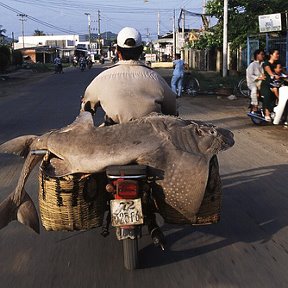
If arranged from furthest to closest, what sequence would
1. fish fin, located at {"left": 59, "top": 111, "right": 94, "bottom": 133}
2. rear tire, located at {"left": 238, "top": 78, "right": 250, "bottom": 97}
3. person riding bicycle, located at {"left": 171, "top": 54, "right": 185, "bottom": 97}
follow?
person riding bicycle, located at {"left": 171, "top": 54, "right": 185, "bottom": 97}, rear tire, located at {"left": 238, "top": 78, "right": 250, "bottom": 97}, fish fin, located at {"left": 59, "top": 111, "right": 94, "bottom": 133}

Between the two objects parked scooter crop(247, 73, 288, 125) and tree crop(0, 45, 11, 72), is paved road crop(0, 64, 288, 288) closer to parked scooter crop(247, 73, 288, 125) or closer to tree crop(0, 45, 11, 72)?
parked scooter crop(247, 73, 288, 125)

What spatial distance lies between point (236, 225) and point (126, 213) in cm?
176

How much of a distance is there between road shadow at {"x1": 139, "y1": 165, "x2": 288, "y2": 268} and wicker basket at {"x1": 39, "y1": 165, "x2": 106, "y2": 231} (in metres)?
0.64

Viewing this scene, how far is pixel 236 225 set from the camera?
5211mm

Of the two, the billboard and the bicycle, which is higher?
the billboard

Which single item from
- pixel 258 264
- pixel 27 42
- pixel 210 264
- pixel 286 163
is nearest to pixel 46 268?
pixel 210 264

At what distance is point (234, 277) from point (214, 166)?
0.86 meters

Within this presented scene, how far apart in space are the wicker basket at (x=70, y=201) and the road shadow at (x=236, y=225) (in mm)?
638

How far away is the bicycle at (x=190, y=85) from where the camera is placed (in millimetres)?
21359

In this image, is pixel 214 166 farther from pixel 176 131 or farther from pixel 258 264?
pixel 258 264

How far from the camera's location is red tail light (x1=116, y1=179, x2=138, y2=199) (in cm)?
378

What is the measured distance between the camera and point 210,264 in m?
4.25

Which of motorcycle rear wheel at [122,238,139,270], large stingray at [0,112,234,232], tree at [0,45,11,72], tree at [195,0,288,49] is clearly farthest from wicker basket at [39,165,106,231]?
tree at [0,45,11,72]

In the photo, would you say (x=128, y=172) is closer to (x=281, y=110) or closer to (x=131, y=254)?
(x=131, y=254)
